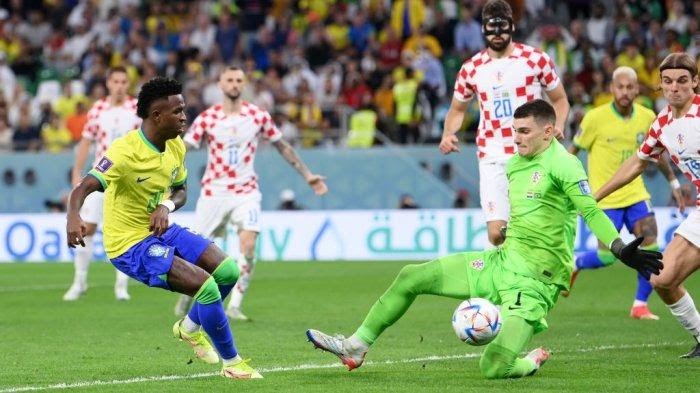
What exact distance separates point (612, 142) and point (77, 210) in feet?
23.8

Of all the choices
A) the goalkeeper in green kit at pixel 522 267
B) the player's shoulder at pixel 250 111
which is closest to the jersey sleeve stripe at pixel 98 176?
the goalkeeper in green kit at pixel 522 267

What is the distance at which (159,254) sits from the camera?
374 inches

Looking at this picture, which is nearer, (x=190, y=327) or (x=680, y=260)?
(x=190, y=327)

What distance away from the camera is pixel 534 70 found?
12.0 meters

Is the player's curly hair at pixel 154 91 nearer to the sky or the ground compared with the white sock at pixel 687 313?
nearer to the sky

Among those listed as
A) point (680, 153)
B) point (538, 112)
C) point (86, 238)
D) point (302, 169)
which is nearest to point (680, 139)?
point (680, 153)

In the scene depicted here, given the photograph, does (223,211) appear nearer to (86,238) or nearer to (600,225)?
(86,238)

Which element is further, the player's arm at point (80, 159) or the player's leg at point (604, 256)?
the player's arm at point (80, 159)

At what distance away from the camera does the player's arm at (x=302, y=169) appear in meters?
13.6

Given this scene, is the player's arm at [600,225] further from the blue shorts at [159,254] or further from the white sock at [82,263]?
the white sock at [82,263]

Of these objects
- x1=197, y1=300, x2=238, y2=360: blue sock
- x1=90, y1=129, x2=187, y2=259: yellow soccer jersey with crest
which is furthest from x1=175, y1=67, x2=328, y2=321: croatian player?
x1=197, y1=300, x2=238, y2=360: blue sock

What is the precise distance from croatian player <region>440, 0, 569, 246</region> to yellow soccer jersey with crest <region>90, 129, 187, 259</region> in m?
3.01

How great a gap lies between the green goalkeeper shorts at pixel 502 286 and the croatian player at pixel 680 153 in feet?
4.45

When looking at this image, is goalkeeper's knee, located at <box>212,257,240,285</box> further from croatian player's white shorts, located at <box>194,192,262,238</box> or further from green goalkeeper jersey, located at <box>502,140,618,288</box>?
croatian player's white shorts, located at <box>194,192,262,238</box>
